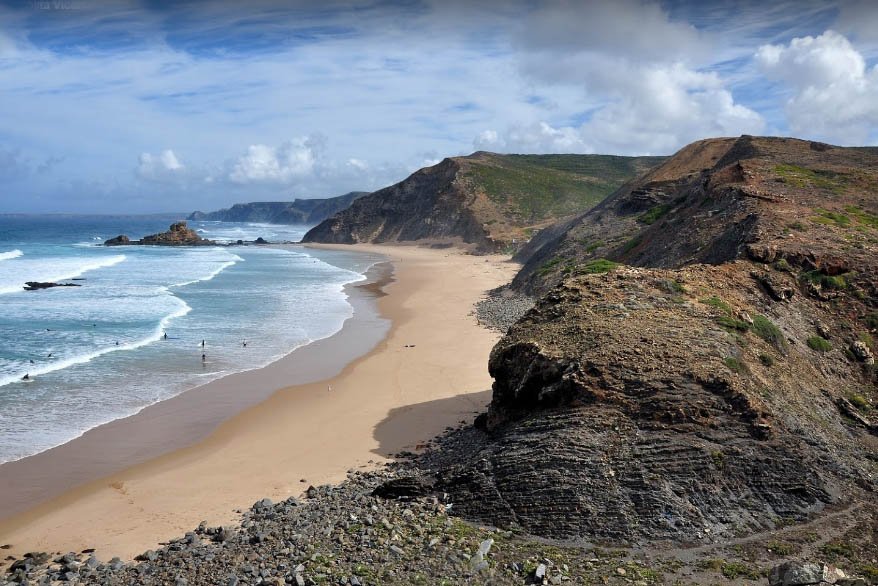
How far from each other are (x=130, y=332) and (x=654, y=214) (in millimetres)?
29770

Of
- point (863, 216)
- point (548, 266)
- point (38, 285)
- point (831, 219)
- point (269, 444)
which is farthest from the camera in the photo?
point (38, 285)

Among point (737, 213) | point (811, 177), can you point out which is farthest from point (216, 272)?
point (811, 177)

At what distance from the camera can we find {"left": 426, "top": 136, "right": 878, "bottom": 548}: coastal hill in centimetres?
1141

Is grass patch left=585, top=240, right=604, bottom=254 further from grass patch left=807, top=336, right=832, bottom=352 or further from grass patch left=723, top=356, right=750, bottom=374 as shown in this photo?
grass patch left=723, top=356, right=750, bottom=374

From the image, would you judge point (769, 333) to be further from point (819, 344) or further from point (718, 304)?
point (819, 344)

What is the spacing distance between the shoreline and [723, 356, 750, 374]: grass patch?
40.9 ft

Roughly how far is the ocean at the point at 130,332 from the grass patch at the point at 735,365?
15.2 m

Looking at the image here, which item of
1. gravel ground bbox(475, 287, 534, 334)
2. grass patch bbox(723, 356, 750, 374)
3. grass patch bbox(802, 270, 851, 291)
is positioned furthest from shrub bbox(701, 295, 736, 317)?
gravel ground bbox(475, 287, 534, 334)

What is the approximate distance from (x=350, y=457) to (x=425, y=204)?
9658 centimetres

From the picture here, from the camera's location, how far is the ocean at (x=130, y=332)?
19734 millimetres

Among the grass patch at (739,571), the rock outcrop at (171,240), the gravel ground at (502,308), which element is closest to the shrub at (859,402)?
the grass patch at (739,571)

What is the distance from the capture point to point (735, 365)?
13250 mm

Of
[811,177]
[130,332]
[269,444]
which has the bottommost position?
[269,444]

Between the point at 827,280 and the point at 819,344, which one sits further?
the point at 827,280
